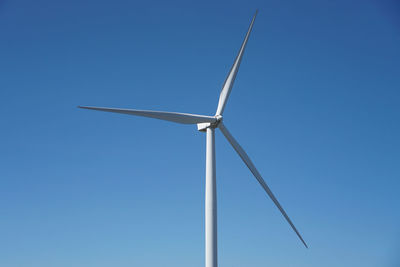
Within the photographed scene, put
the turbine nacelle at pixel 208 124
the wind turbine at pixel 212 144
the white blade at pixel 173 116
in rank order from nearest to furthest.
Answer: the wind turbine at pixel 212 144 → the white blade at pixel 173 116 → the turbine nacelle at pixel 208 124

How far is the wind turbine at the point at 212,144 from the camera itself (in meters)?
25.3

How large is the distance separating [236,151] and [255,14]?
10.4 m

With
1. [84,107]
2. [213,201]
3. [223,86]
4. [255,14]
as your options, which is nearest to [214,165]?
[213,201]

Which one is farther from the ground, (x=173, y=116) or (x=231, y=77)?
(x=231, y=77)

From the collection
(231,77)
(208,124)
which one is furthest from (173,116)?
(231,77)

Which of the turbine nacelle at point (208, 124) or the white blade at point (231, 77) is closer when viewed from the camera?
the turbine nacelle at point (208, 124)

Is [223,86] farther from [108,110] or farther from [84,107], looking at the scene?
[84,107]

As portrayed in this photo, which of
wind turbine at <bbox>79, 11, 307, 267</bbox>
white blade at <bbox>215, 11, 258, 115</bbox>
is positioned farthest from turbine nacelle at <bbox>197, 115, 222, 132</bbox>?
white blade at <bbox>215, 11, 258, 115</bbox>

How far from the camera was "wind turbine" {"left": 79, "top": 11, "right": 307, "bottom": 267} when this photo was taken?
25.3m

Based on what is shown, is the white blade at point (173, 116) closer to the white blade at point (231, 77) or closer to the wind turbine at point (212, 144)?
the wind turbine at point (212, 144)

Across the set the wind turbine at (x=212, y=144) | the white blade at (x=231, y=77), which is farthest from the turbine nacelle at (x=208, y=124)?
the white blade at (x=231, y=77)

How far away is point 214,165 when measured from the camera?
26859 mm

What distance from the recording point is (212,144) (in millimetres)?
27406

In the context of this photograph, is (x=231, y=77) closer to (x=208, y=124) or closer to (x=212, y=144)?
(x=208, y=124)
